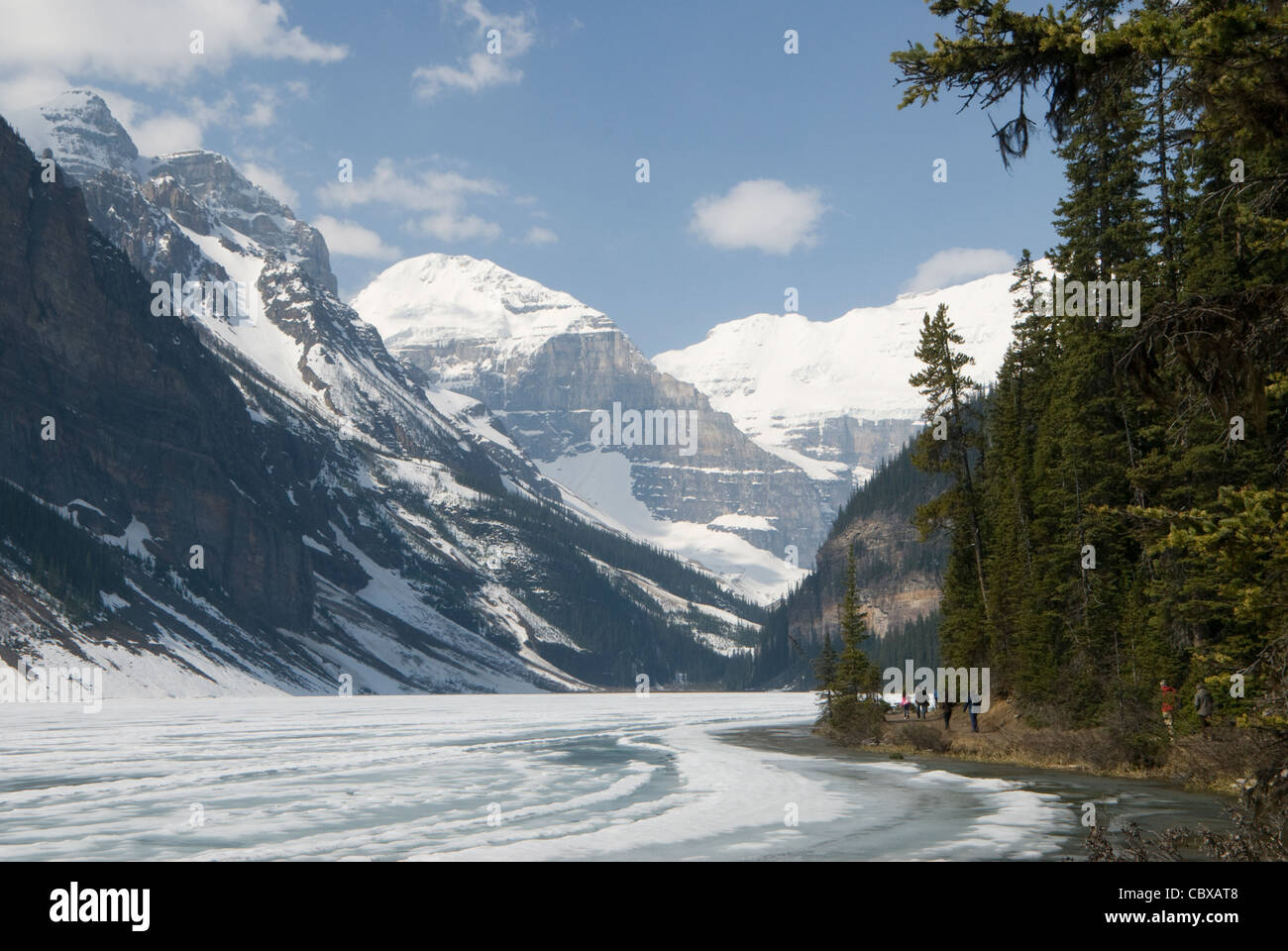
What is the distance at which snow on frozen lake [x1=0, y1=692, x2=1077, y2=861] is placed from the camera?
64.1 feet

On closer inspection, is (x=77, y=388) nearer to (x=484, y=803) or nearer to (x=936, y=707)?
(x=936, y=707)

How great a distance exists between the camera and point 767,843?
2016cm

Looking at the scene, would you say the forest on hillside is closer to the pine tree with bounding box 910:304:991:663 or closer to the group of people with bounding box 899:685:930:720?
the pine tree with bounding box 910:304:991:663

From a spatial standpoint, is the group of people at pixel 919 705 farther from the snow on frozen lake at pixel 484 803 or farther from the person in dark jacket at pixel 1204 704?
the person in dark jacket at pixel 1204 704

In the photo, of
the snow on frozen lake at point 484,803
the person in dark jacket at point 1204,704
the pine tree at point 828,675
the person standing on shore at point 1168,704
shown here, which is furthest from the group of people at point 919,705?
the person in dark jacket at point 1204,704

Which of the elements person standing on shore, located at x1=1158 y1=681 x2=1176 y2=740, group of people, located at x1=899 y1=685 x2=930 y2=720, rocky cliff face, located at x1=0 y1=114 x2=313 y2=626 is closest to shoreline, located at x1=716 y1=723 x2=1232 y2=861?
person standing on shore, located at x1=1158 y1=681 x2=1176 y2=740

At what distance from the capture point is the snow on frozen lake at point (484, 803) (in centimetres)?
1953

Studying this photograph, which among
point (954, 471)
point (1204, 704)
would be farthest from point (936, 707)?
point (1204, 704)

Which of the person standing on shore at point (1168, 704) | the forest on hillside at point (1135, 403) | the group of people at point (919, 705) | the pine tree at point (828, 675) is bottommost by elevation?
the group of people at point (919, 705)

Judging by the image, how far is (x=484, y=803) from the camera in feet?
88.4

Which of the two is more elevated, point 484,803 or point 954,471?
point 954,471

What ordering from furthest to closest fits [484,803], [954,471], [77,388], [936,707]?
[77,388], [936,707], [954,471], [484,803]

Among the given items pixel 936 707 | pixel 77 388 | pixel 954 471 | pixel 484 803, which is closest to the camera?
pixel 484 803
